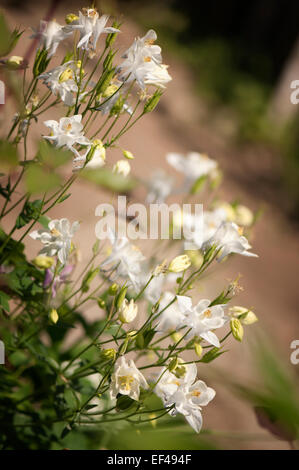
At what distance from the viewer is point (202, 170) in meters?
0.90

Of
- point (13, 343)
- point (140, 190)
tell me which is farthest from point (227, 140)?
point (13, 343)

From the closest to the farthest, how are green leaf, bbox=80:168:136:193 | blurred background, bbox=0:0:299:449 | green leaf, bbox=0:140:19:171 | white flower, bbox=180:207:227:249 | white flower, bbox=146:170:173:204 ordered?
1. green leaf, bbox=0:140:19:171
2. green leaf, bbox=80:168:136:193
3. white flower, bbox=180:207:227:249
4. white flower, bbox=146:170:173:204
5. blurred background, bbox=0:0:299:449

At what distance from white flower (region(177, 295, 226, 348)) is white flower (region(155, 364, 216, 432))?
0.04 metres

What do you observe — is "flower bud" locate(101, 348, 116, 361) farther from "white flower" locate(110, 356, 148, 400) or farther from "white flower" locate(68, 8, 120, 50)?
"white flower" locate(68, 8, 120, 50)

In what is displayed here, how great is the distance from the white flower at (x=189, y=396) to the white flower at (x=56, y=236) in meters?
0.18

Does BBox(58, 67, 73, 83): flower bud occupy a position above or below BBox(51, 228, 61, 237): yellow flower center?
above

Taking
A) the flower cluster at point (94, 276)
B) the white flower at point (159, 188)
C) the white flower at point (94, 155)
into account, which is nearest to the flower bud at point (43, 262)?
the flower cluster at point (94, 276)

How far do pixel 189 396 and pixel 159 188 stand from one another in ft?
1.55

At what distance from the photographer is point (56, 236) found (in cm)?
53

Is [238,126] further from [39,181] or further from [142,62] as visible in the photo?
[39,181]

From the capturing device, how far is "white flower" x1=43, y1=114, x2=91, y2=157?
1.59ft

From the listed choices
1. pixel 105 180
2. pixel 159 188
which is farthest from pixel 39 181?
pixel 159 188

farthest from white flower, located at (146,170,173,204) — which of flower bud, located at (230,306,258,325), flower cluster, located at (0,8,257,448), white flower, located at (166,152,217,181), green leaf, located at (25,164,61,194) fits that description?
green leaf, located at (25,164,61,194)
